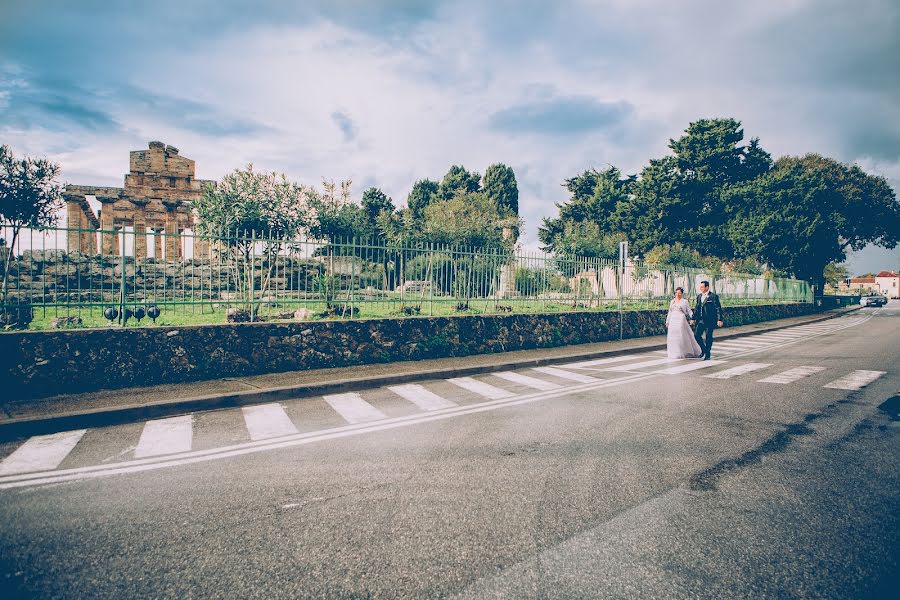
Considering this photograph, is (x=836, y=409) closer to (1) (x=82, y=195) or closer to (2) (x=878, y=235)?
(1) (x=82, y=195)

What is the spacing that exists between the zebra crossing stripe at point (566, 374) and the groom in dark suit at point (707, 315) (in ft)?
13.6

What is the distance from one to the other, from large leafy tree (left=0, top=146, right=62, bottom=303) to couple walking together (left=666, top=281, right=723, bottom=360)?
873 inches

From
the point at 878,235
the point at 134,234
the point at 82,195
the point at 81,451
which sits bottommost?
the point at 81,451

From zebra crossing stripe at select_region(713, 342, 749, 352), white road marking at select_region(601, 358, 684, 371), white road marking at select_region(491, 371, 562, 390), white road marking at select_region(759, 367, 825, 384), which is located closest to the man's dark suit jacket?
white road marking at select_region(601, 358, 684, 371)

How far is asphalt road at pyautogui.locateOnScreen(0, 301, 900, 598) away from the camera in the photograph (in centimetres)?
271

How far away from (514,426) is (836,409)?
4555 millimetres

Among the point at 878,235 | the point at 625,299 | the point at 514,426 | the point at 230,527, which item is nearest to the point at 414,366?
the point at 514,426

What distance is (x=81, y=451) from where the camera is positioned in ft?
16.6

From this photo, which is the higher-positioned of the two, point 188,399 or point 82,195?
point 82,195

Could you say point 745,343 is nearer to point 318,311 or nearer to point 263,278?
point 318,311

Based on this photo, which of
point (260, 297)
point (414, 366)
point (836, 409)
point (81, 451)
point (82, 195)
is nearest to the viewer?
point (81, 451)

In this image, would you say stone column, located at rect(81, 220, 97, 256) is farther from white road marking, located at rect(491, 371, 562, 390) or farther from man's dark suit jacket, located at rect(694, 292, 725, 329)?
man's dark suit jacket, located at rect(694, 292, 725, 329)

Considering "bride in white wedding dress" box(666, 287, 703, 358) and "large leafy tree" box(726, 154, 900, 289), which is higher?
"large leafy tree" box(726, 154, 900, 289)

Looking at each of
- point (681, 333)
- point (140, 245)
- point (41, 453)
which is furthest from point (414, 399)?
point (681, 333)
